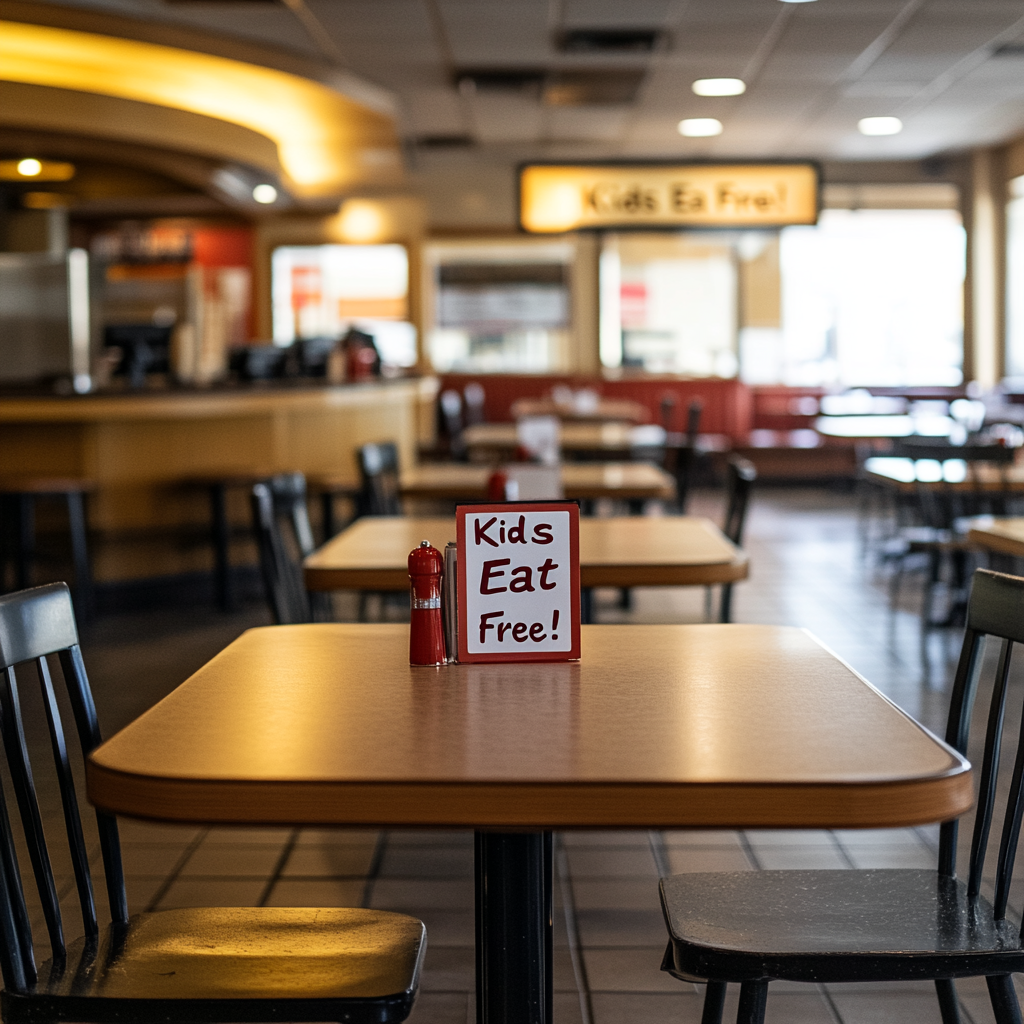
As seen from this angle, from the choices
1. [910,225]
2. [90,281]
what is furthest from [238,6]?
[910,225]

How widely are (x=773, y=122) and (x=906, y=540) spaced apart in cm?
538

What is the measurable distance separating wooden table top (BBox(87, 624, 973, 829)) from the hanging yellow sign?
9.65 feet

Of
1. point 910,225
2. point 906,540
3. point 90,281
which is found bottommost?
point 906,540

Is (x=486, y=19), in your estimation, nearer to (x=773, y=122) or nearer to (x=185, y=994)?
(x=773, y=122)

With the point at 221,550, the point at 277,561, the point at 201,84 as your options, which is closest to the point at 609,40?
the point at 201,84

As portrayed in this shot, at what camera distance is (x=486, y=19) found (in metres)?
6.88

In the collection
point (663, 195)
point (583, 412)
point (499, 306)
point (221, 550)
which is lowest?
point (221, 550)

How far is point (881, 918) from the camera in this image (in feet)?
5.28

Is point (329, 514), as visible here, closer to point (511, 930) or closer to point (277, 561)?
point (277, 561)

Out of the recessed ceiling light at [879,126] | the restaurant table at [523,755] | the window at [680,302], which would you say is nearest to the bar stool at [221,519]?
the restaurant table at [523,755]

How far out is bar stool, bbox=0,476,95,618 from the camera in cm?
570

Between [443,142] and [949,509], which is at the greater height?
[443,142]

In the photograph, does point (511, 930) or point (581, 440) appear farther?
point (581, 440)

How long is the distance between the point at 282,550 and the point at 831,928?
1636 millimetres
